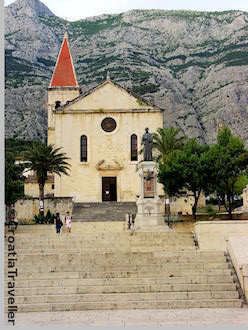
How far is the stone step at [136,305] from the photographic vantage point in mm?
12906

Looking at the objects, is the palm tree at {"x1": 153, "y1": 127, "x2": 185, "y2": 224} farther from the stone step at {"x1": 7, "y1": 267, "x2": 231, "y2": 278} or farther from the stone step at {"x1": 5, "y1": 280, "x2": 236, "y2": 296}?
the stone step at {"x1": 5, "y1": 280, "x2": 236, "y2": 296}

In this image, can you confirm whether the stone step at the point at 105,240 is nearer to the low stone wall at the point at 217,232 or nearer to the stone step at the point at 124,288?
the low stone wall at the point at 217,232

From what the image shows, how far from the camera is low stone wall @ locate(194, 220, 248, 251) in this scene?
18.5 metres

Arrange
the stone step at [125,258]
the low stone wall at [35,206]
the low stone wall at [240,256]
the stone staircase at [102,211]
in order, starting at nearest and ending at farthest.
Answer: the low stone wall at [240,256] → the stone step at [125,258] → the stone staircase at [102,211] → the low stone wall at [35,206]

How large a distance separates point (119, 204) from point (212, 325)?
23.1 meters

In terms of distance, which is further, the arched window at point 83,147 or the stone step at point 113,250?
the arched window at point 83,147

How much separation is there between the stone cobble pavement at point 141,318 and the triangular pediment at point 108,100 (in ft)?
84.0

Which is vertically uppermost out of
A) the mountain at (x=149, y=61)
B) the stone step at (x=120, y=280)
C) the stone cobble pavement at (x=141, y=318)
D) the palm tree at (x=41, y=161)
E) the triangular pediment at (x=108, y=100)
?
the mountain at (x=149, y=61)

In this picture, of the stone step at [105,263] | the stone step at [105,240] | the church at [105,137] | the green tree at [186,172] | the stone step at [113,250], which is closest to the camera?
the stone step at [105,263]

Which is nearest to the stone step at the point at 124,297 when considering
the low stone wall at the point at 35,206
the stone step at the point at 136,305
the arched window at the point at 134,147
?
the stone step at the point at 136,305

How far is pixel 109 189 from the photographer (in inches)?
1469

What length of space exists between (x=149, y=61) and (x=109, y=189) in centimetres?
6303

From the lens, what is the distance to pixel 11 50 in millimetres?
100875

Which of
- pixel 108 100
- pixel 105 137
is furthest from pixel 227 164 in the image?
pixel 108 100
